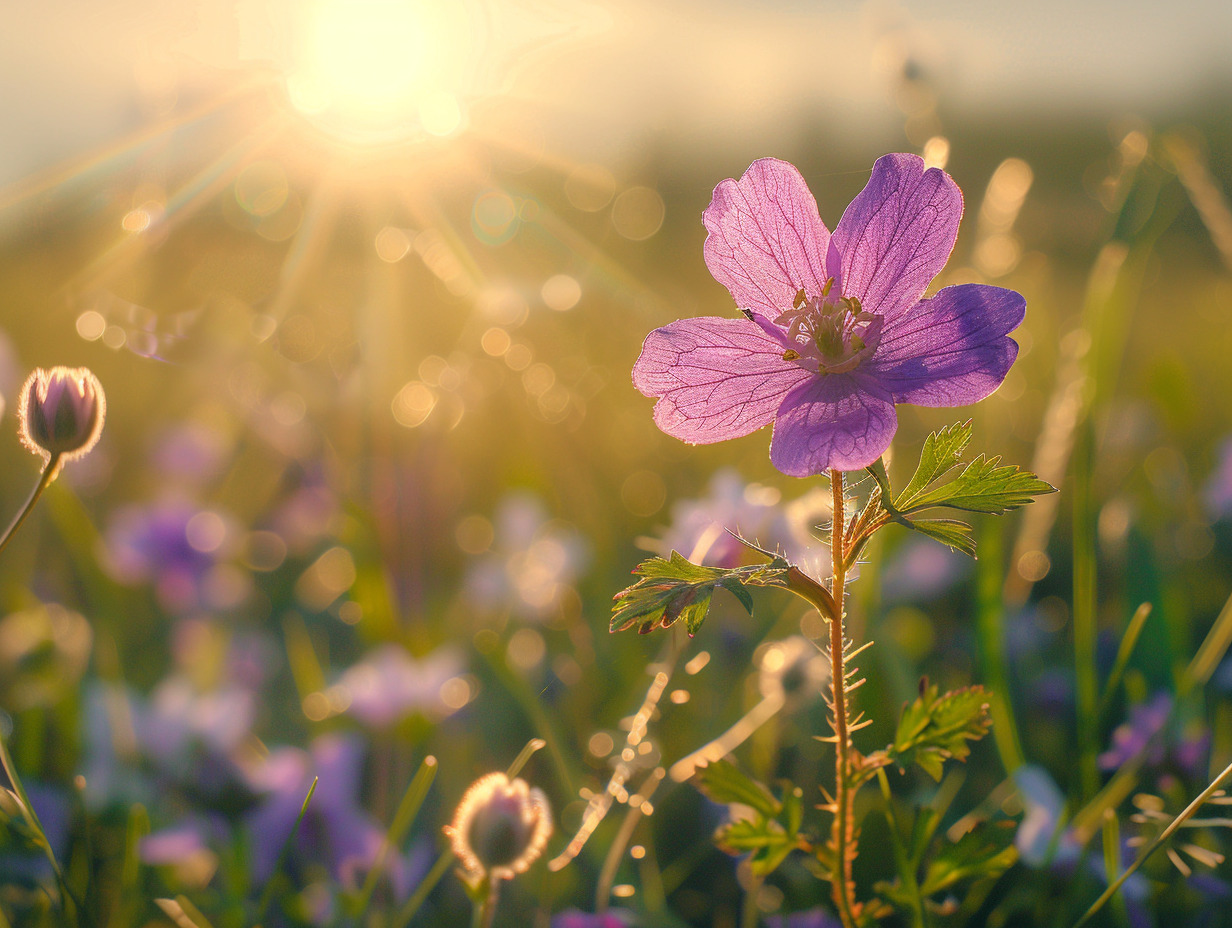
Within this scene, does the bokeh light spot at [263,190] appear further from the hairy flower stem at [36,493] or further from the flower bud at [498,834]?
the flower bud at [498,834]

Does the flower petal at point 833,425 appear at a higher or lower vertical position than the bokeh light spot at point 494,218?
lower

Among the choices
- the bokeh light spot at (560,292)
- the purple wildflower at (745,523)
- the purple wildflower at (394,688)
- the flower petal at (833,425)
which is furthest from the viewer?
the bokeh light spot at (560,292)

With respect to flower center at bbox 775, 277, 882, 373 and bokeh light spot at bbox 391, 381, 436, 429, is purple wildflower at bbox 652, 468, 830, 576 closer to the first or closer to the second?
flower center at bbox 775, 277, 882, 373

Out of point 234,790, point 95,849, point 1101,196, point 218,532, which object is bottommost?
point 95,849

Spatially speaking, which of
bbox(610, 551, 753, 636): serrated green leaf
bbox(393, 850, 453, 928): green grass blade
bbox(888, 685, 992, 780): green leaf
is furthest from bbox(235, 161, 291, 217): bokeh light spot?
bbox(888, 685, 992, 780): green leaf

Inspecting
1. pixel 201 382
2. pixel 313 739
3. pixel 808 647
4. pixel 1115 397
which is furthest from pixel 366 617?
pixel 1115 397

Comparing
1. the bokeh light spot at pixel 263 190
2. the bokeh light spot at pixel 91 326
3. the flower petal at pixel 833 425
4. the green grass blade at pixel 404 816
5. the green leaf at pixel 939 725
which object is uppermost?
the bokeh light spot at pixel 263 190

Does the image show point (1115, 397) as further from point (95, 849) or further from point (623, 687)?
point (95, 849)

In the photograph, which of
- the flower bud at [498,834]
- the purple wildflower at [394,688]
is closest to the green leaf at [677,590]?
the flower bud at [498,834]

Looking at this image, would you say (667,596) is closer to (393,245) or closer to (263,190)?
(393,245)
